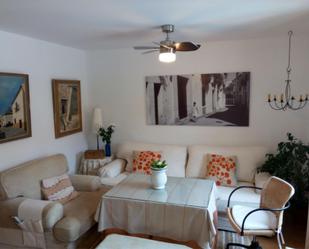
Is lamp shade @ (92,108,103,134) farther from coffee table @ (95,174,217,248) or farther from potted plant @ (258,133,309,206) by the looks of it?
potted plant @ (258,133,309,206)

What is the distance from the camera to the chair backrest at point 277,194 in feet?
7.97

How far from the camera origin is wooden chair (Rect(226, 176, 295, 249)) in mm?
2402

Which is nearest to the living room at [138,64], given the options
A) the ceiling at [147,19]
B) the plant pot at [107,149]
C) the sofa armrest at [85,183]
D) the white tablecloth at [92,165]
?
the ceiling at [147,19]

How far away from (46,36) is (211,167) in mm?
2653

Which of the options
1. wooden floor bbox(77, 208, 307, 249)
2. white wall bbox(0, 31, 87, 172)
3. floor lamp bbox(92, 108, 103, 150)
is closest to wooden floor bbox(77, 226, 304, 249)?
wooden floor bbox(77, 208, 307, 249)

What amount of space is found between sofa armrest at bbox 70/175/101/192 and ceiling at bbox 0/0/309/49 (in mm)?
1802

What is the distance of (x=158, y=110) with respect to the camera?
4215mm

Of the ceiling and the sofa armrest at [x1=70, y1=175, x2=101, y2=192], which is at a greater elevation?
the ceiling

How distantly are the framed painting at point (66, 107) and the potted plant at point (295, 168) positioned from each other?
2.89 m

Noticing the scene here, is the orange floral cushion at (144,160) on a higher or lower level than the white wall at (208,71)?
lower

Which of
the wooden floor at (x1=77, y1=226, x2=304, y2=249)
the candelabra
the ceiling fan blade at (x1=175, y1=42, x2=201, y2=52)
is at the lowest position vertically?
the wooden floor at (x1=77, y1=226, x2=304, y2=249)

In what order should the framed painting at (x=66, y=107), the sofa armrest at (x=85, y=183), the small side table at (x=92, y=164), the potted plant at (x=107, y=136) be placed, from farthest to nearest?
1. the potted plant at (x=107, y=136)
2. the small side table at (x=92, y=164)
3. the framed painting at (x=66, y=107)
4. the sofa armrest at (x=85, y=183)

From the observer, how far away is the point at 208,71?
3930mm

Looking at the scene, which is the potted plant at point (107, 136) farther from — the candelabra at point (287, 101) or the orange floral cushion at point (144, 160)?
the candelabra at point (287, 101)
